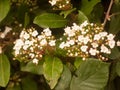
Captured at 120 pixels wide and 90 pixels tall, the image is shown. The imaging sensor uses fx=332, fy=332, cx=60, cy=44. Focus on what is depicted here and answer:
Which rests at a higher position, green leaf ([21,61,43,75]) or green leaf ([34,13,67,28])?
green leaf ([34,13,67,28])

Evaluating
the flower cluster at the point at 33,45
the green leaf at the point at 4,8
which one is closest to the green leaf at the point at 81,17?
the flower cluster at the point at 33,45

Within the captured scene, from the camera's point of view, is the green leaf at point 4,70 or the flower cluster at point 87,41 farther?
the green leaf at point 4,70

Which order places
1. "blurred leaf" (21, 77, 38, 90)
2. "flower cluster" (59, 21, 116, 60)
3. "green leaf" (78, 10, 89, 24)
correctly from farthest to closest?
"blurred leaf" (21, 77, 38, 90) < "green leaf" (78, 10, 89, 24) < "flower cluster" (59, 21, 116, 60)

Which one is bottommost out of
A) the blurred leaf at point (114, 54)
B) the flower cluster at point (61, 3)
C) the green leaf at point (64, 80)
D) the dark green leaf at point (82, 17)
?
the green leaf at point (64, 80)

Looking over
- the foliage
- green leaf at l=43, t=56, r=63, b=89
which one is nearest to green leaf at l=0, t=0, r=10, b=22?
the foliage

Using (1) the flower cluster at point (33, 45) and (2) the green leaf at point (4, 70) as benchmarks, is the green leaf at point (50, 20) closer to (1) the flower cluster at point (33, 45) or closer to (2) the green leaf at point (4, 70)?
(1) the flower cluster at point (33, 45)

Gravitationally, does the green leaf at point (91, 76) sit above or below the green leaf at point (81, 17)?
below

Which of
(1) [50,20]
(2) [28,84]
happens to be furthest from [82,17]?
(2) [28,84]

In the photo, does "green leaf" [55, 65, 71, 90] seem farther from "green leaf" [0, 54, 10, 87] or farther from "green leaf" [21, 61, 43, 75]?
"green leaf" [0, 54, 10, 87]
